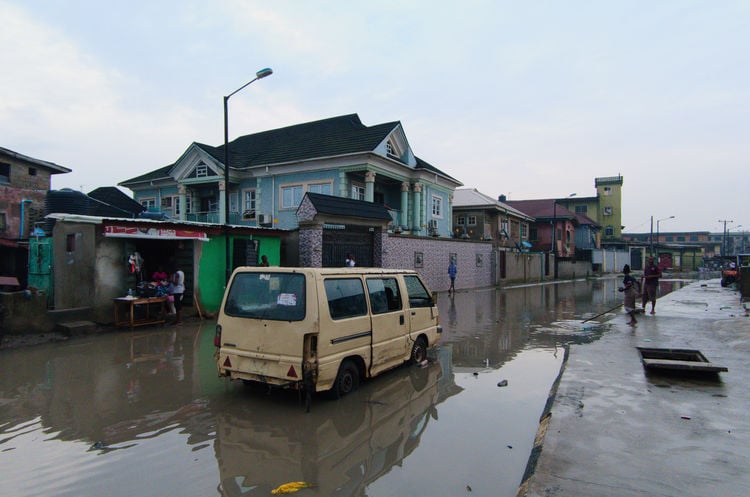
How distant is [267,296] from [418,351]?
10.6 ft

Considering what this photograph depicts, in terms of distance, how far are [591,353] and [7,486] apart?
8.79m

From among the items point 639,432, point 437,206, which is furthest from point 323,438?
point 437,206

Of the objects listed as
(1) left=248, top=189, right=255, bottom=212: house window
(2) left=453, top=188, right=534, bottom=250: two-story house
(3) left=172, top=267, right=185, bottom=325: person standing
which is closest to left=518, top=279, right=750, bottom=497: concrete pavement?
(3) left=172, top=267, right=185, bottom=325: person standing

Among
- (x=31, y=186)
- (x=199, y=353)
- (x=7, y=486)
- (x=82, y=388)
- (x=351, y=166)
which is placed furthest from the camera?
(x=31, y=186)

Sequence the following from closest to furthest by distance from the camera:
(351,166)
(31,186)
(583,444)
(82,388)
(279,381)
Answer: (583,444), (279,381), (82,388), (351,166), (31,186)

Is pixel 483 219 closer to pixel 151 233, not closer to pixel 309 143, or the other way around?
pixel 309 143

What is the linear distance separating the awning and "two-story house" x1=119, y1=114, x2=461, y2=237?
30.7 feet

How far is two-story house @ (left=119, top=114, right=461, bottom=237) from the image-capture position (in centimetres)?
2422

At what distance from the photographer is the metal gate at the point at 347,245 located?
17578 mm

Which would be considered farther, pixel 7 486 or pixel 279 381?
pixel 279 381

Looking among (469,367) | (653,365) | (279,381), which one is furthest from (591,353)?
(279,381)

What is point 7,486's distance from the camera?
155 inches

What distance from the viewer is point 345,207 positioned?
58.5 feet

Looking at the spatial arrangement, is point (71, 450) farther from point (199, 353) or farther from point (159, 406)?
point (199, 353)
